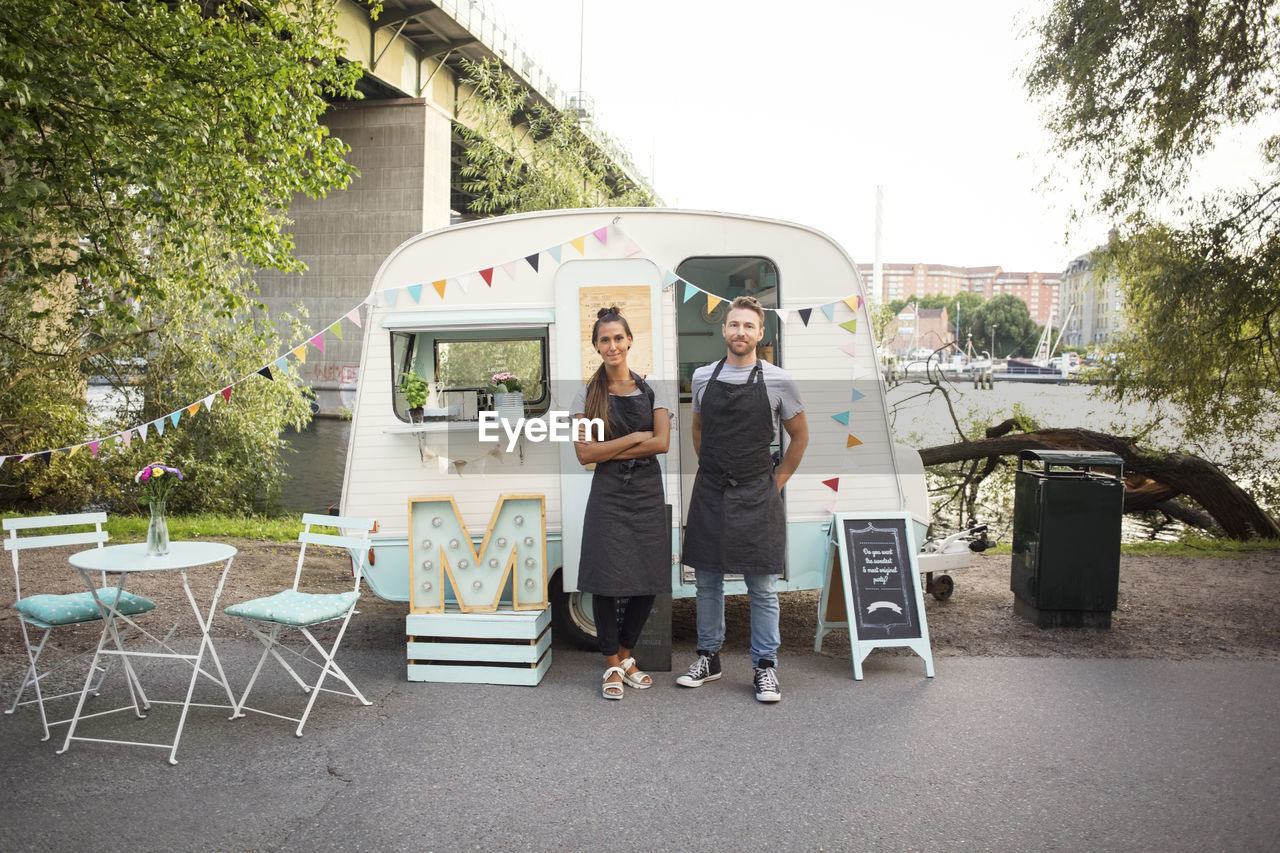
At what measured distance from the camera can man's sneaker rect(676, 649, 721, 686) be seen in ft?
16.6

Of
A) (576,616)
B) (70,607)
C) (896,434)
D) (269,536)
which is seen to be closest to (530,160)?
(896,434)

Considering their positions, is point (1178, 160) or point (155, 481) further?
point (1178, 160)

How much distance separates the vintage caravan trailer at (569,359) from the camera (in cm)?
546

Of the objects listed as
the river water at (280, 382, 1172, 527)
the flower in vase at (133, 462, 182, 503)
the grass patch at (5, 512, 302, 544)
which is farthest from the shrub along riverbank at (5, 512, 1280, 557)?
the flower in vase at (133, 462, 182, 503)

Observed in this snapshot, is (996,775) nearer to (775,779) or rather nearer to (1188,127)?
(775,779)

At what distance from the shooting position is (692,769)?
3990 millimetres

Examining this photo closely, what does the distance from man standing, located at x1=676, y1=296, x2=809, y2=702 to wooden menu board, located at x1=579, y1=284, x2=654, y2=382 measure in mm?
532

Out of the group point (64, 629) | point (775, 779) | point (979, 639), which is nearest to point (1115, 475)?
point (979, 639)

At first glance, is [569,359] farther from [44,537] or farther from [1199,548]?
[1199,548]

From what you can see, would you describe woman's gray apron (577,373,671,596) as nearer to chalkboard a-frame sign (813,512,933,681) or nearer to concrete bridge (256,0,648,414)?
chalkboard a-frame sign (813,512,933,681)

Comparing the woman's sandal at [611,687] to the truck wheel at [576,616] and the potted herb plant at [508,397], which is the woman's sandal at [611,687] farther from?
the potted herb plant at [508,397]

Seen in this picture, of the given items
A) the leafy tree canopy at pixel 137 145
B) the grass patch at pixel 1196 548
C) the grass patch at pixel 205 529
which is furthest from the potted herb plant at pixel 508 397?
the grass patch at pixel 1196 548

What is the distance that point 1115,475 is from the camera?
20.3 feet

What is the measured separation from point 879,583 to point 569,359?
7.25 ft
